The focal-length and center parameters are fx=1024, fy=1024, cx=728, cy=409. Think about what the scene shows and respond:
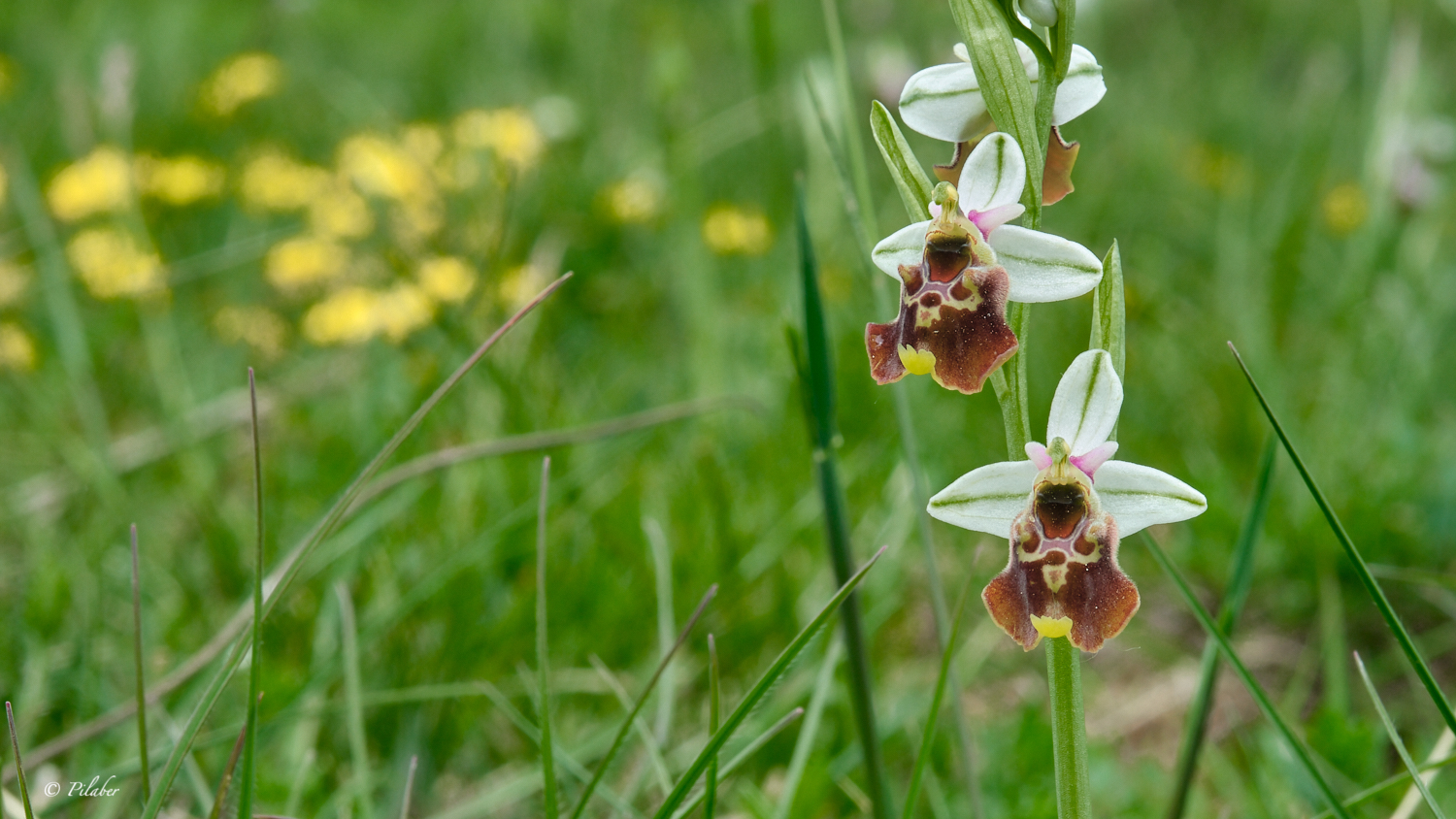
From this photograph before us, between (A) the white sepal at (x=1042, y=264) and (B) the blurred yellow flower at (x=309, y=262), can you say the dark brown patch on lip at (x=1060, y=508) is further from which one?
(B) the blurred yellow flower at (x=309, y=262)

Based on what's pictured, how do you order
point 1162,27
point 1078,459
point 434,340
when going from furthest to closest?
point 1162,27
point 434,340
point 1078,459

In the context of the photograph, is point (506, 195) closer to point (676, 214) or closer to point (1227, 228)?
point (676, 214)

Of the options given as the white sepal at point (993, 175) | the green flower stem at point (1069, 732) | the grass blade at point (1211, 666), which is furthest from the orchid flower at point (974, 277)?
the grass blade at point (1211, 666)

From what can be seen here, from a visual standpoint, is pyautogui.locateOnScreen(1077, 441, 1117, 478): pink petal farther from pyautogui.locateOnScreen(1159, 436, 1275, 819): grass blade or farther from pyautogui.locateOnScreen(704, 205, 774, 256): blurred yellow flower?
pyautogui.locateOnScreen(704, 205, 774, 256): blurred yellow flower

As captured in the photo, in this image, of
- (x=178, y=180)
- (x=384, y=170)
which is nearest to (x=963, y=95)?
(x=384, y=170)

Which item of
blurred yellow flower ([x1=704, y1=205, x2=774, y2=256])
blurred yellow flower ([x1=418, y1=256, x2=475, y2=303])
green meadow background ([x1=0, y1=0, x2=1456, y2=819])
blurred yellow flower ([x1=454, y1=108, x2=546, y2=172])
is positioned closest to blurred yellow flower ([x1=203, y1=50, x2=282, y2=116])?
green meadow background ([x1=0, y1=0, x2=1456, y2=819])

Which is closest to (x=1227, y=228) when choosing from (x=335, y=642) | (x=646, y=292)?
(x=646, y=292)
